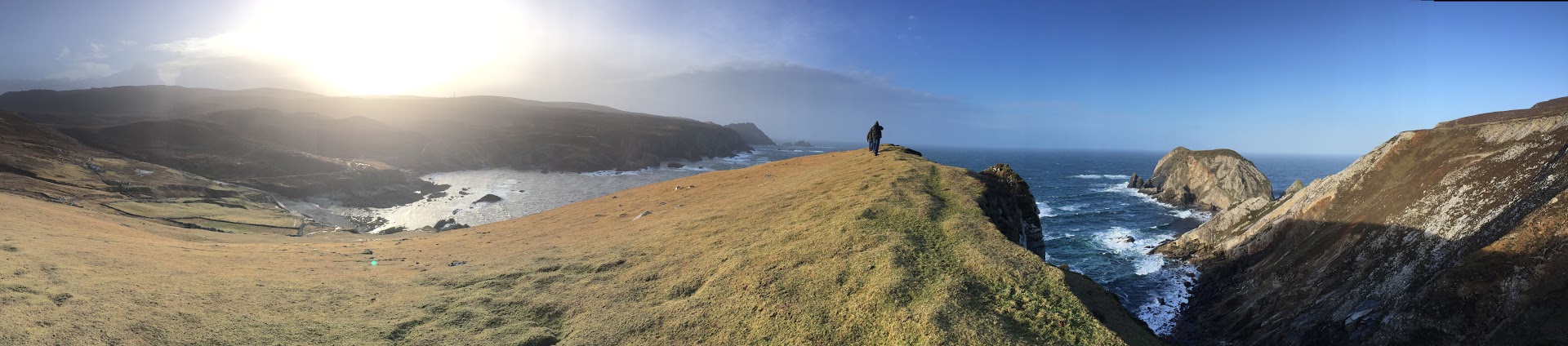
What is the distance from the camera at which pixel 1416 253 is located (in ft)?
64.7

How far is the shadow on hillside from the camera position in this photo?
14227 millimetres

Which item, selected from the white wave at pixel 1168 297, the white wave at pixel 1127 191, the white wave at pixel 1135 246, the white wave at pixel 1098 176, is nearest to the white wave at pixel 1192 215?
the white wave at pixel 1127 191

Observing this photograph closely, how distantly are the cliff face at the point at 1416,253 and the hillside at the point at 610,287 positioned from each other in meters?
13.6

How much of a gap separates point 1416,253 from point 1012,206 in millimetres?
15688

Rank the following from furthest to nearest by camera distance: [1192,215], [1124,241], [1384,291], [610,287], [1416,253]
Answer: [1192,215] < [1124,241] < [1416,253] < [1384,291] < [610,287]

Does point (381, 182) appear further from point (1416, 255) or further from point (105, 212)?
point (1416, 255)

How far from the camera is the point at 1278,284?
2388 cm

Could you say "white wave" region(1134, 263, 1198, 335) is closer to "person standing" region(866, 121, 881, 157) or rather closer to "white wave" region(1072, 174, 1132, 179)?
"person standing" region(866, 121, 881, 157)

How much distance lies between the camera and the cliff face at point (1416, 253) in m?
14.8

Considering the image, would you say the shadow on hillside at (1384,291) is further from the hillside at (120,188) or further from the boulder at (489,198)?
the boulder at (489,198)

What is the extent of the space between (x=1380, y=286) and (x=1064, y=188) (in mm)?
73978

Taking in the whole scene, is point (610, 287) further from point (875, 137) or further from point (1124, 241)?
point (1124, 241)

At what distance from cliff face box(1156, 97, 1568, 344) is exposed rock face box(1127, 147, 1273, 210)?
31766 mm

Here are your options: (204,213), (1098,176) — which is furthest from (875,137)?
(1098,176)
